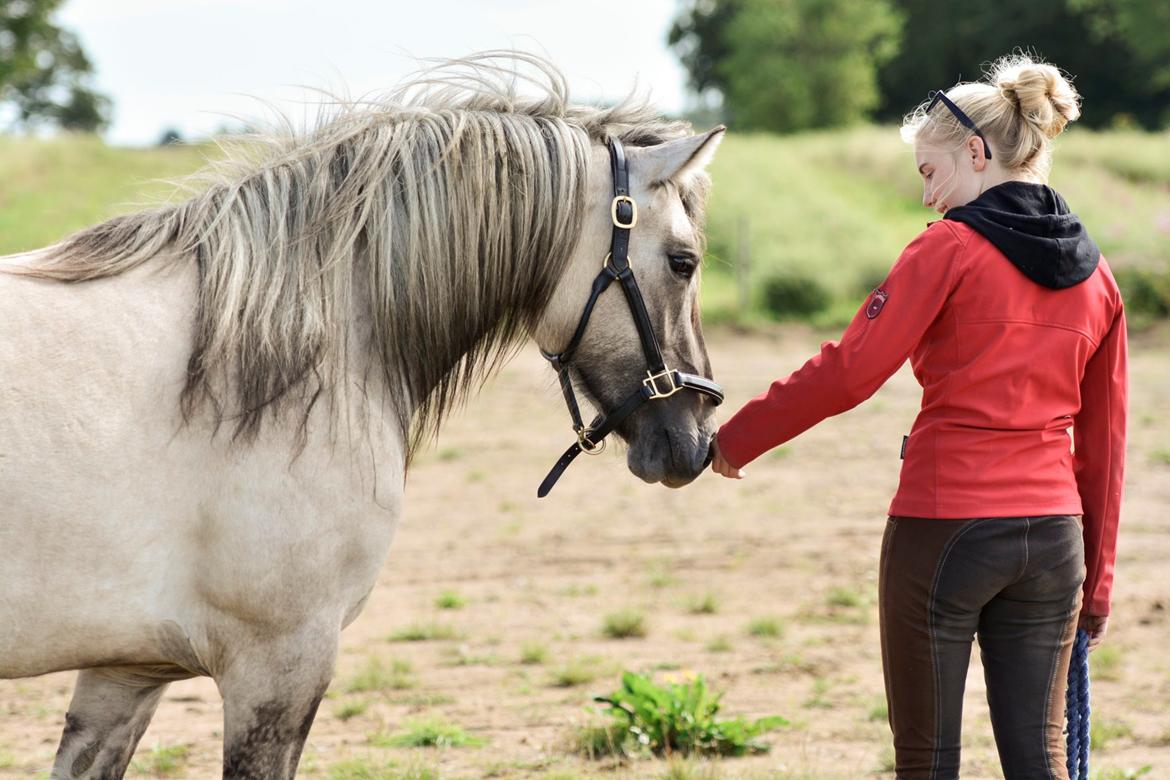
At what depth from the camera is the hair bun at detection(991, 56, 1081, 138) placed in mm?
2361

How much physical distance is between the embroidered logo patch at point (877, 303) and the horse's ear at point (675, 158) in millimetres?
534

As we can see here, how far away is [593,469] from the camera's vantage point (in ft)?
32.2

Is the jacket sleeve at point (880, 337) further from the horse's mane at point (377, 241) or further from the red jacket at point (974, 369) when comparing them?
the horse's mane at point (377, 241)

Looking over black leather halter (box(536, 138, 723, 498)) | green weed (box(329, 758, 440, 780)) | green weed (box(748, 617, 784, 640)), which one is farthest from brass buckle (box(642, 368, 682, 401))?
green weed (box(748, 617, 784, 640))

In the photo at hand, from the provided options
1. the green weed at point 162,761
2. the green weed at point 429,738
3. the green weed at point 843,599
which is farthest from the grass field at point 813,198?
the green weed at point 429,738

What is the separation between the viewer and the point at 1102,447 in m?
2.54

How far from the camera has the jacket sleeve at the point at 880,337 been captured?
234 centimetres

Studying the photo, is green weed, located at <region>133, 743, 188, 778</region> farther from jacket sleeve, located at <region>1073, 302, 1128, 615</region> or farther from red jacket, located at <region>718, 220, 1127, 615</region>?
jacket sleeve, located at <region>1073, 302, 1128, 615</region>

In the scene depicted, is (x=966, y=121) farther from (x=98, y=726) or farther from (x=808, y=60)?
(x=808, y=60)

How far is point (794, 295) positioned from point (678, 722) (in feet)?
48.1

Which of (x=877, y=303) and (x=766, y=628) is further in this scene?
(x=766, y=628)

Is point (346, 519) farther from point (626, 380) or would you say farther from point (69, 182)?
point (69, 182)

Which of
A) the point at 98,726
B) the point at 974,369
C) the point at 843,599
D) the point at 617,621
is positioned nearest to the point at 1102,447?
the point at 974,369

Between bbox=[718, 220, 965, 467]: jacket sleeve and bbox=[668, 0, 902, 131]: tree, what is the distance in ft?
149
